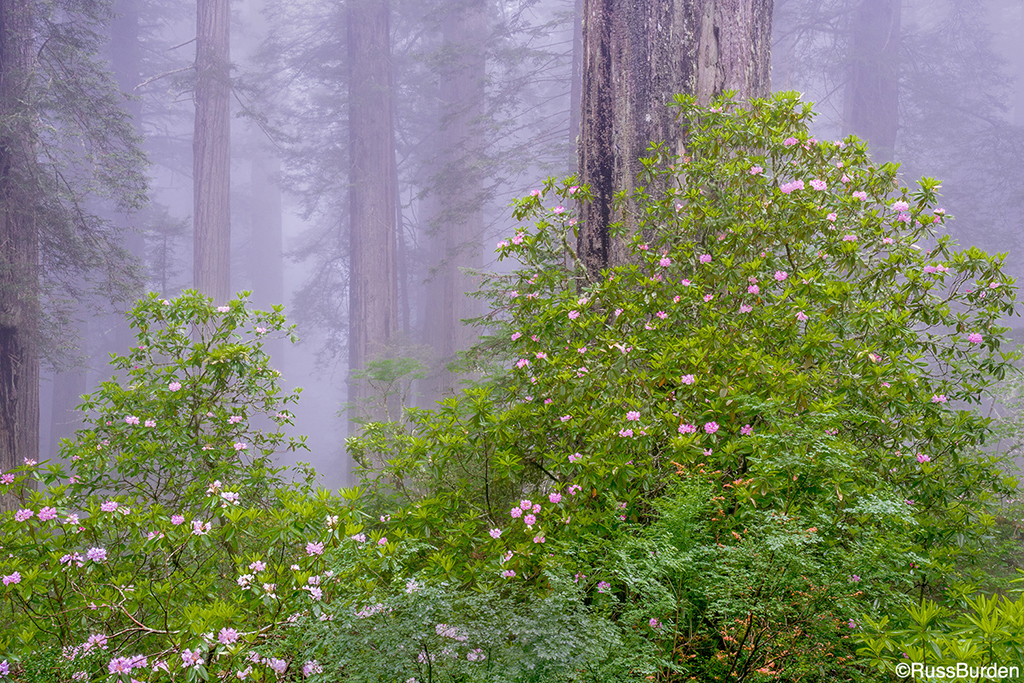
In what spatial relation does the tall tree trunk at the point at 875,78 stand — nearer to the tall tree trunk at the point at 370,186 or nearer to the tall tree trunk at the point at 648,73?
the tall tree trunk at the point at 370,186

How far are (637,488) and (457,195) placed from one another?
42.4 ft

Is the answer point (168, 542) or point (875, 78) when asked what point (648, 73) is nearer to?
point (168, 542)

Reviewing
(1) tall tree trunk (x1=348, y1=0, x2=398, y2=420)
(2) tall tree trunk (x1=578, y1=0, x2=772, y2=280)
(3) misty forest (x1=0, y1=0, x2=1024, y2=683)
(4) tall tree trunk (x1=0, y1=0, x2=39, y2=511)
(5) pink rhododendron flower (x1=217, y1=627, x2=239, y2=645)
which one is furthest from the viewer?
(1) tall tree trunk (x1=348, y1=0, x2=398, y2=420)

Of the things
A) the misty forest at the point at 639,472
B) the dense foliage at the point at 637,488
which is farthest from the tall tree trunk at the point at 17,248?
the dense foliage at the point at 637,488

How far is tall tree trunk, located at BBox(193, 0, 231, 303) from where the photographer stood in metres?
13.3

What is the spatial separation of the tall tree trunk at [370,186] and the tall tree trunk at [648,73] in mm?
10579

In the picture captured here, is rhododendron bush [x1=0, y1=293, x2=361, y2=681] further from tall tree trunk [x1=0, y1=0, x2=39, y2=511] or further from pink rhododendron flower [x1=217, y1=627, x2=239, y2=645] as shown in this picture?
tall tree trunk [x1=0, y1=0, x2=39, y2=511]

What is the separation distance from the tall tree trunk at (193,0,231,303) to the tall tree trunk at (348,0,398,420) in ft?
9.23

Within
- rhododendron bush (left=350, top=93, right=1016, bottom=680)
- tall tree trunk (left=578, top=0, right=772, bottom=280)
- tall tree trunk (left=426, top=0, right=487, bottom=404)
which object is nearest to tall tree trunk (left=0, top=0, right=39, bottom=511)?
rhododendron bush (left=350, top=93, right=1016, bottom=680)

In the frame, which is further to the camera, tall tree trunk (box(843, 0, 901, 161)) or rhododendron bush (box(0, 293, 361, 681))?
tall tree trunk (box(843, 0, 901, 161))

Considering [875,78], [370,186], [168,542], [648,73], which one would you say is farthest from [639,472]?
[875,78]

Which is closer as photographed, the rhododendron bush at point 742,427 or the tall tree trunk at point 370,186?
the rhododendron bush at point 742,427

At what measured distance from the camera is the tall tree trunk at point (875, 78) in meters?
15.9

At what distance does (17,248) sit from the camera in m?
6.93
